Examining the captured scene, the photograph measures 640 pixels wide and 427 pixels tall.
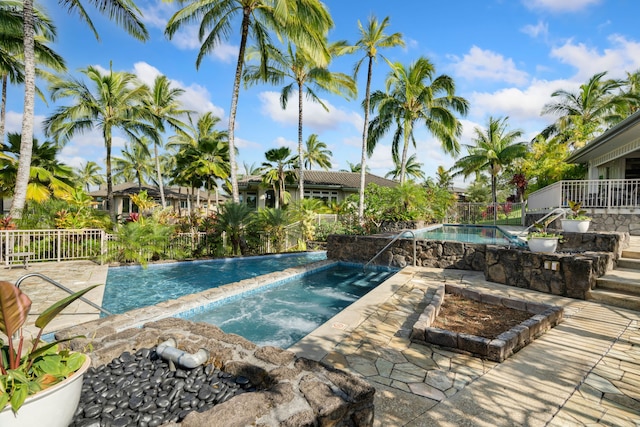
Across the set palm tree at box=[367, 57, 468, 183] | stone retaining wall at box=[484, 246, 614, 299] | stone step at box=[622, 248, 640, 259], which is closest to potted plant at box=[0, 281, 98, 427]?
stone retaining wall at box=[484, 246, 614, 299]

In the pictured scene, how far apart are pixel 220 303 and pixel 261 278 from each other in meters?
1.58

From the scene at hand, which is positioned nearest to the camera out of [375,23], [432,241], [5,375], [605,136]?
[5,375]

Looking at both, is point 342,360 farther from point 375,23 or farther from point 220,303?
point 375,23

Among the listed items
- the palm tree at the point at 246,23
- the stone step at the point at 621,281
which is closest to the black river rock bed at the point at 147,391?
the stone step at the point at 621,281

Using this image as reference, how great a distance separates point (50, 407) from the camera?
1812 mm

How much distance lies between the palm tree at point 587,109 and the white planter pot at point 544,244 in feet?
62.4

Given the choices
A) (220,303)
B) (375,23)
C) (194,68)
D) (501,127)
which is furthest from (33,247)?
(501,127)

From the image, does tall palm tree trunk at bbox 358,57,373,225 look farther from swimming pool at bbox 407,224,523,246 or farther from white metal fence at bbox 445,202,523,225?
white metal fence at bbox 445,202,523,225

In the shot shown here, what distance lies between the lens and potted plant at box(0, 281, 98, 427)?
170 cm

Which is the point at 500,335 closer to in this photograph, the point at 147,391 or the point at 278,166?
the point at 147,391

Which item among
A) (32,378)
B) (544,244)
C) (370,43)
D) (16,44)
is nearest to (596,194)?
(544,244)

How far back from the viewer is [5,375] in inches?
70.9

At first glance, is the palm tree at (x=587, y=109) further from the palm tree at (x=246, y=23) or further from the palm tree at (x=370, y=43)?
the palm tree at (x=246, y=23)

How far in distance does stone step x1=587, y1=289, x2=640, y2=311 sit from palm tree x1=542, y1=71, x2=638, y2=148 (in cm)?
1959
